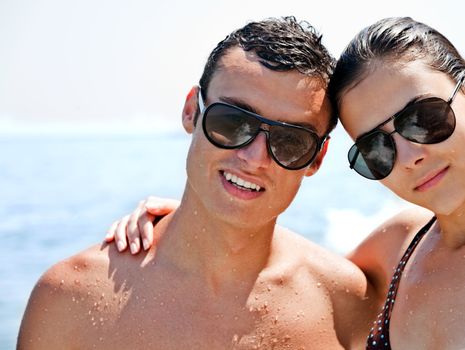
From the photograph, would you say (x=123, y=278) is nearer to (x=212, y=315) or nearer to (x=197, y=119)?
(x=212, y=315)

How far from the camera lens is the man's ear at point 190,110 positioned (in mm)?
3805

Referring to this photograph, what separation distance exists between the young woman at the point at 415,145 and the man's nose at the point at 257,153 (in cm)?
37

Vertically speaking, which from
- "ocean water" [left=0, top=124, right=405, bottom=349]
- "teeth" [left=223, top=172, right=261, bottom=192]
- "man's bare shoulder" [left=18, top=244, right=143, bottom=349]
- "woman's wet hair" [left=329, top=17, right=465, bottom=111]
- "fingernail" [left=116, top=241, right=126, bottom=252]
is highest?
"woman's wet hair" [left=329, top=17, right=465, bottom=111]

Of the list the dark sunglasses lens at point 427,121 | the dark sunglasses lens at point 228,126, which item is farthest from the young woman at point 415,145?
the dark sunglasses lens at point 228,126

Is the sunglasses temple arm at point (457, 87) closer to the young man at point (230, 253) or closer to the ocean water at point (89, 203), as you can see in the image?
the young man at point (230, 253)

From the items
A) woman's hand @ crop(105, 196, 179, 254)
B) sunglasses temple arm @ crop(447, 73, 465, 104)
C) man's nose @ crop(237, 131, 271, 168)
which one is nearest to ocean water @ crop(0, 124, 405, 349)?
woman's hand @ crop(105, 196, 179, 254)

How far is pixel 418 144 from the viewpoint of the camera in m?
3.09

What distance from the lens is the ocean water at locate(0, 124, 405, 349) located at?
11516 mm

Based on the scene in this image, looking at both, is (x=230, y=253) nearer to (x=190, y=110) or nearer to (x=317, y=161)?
(x=317, y=161)

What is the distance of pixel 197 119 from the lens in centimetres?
371

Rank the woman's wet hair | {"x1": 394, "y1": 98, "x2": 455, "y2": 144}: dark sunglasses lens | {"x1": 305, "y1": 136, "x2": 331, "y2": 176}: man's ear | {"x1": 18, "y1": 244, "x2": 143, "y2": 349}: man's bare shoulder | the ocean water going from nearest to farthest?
1. {"x1": 394, "y1": 98, "x2": 455, "y2": 144}: dark sunglasses lens
2. the woman's wet hair
3. {"x1": 18, "y1": 244, "x2": 143, "y2": 349}: man's bare shoulder
4. {"x1": 305, "y1": 136, "x2": 331, "y2": 176}: man's ear
5. the ocean water

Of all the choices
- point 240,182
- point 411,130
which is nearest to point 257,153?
point 240,182

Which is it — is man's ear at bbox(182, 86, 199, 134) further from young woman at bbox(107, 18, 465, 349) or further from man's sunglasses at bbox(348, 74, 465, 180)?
man's sunglasses at bbox(348, 74, 465, 180)

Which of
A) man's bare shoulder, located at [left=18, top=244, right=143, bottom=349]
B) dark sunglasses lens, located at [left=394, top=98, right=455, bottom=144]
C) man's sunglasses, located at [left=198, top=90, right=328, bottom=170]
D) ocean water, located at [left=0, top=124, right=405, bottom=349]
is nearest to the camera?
dark sunglasses lens, located at [left=394, top=98, right=455, bottom=144]
